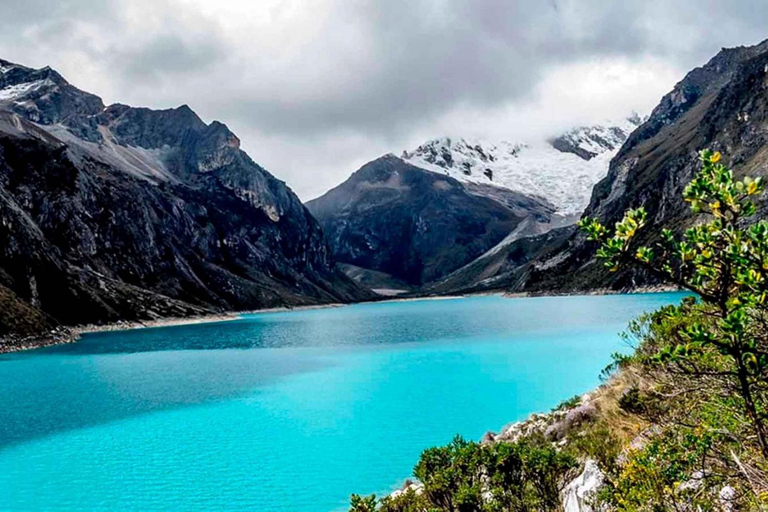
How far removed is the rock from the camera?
9.81m

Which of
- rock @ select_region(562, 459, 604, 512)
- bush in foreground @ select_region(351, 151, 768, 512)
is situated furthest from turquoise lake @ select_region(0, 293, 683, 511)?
rock @ select_region(562, 459, 604, 512)

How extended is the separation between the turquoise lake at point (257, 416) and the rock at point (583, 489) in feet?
43.3

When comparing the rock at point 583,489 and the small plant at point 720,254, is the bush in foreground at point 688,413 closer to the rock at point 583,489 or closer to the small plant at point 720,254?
the small plant at point 720,254

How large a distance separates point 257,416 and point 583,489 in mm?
Result: 30245

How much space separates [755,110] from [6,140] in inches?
9673

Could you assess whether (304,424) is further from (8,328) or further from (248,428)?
(8,328)

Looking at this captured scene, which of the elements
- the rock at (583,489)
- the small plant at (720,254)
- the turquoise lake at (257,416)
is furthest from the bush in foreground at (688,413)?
the turquoise lake at (257,416)

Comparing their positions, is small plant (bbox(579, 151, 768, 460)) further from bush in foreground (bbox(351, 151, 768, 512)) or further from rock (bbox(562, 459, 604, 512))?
rock (bbox(562, 459, 604, 512))

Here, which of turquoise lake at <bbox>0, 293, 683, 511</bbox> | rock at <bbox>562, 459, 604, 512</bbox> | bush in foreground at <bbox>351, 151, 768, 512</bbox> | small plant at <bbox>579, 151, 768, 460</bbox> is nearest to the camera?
small plant at <bbox>579, 151, 768, 460</bbox>

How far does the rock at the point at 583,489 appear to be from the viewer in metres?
9.81

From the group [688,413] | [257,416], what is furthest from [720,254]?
[257,416]

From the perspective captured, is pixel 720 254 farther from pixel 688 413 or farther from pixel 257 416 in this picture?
pixel 257 416

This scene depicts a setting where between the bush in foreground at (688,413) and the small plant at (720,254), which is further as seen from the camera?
the bush in foreground at (688,413)

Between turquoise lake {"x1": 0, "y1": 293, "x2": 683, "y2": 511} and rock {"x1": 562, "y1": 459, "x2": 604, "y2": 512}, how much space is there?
43.3 ft
